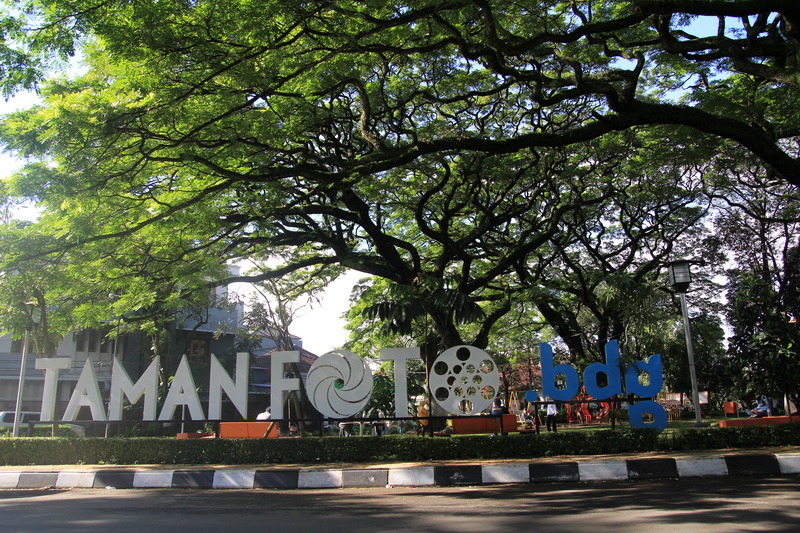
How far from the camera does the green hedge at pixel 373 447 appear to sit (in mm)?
10539

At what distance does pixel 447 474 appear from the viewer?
9.23 metres

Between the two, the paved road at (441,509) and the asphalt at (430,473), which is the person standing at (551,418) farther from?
the paved road at (441,509)

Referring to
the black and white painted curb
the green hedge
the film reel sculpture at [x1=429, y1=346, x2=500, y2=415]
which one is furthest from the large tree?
the black and white painted curb

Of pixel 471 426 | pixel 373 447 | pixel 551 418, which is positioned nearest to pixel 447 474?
pixel 373 447

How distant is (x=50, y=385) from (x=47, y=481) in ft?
12.4

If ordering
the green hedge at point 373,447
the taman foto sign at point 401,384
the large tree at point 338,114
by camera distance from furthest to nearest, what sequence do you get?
the taman foto sign at point 401,384
the green hedge at point 373,447
the large tree at point 338,114

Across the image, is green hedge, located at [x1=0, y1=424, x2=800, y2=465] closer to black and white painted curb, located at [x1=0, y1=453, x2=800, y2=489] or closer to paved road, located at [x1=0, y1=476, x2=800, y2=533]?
black and white painted curb, located at [x1=0, y1=453, x2=800, y2=489]

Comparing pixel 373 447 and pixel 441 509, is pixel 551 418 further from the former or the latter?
pixel 441 509

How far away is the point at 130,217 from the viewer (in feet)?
38.9

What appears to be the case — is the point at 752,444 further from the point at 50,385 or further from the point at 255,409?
the point at 255,409

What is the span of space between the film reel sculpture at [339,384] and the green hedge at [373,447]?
730 mm

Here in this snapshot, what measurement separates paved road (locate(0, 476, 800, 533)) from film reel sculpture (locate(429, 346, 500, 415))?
129 inches

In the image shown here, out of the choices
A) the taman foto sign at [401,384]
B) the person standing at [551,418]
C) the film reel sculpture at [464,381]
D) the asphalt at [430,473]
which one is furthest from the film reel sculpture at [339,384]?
the person standing at [551,418]

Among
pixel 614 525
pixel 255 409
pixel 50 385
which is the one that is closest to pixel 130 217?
pixel 50 385
